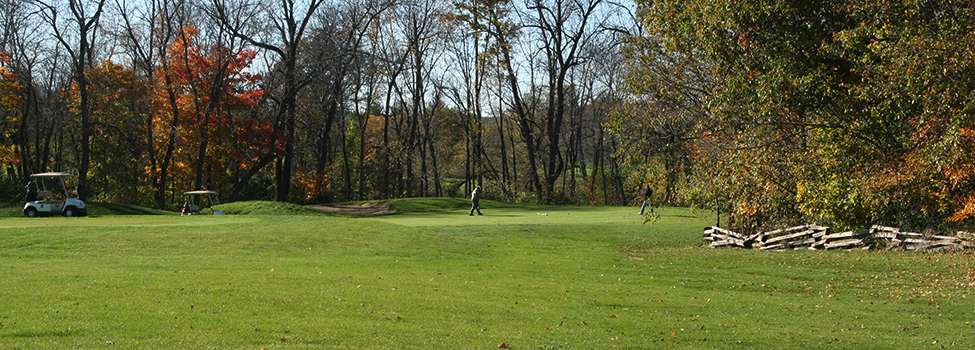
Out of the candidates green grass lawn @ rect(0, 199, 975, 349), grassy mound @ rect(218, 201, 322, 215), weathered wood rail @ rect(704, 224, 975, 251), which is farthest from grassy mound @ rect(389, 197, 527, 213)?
weathered wood rail @ rect(704, 224, 975, 251)

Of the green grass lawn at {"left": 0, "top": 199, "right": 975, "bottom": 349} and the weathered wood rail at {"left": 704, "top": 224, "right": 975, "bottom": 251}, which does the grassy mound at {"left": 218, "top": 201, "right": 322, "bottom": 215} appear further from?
the weathered wood rail at {"left": 704, "top": 224, "right": 975, "bottom": 251}

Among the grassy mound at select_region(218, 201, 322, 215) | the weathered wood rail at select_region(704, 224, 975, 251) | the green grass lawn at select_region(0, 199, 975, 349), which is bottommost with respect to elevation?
the green grass lawn at select_region(0, 199, 975, 349)

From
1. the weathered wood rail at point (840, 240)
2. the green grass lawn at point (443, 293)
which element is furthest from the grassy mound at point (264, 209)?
the weathered wood rail at point (840, 240)

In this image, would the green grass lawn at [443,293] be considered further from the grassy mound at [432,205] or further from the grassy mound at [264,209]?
the grassy mound at [432,205]

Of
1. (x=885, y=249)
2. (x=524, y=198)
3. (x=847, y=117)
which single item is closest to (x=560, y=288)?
(x=847, y=117)

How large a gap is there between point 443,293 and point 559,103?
34.3m

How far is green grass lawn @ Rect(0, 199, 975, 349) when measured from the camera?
7.61m

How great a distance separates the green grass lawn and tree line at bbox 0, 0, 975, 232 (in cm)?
254

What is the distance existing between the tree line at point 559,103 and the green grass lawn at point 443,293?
8.32ft

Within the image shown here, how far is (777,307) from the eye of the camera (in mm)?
10383

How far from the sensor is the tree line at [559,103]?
13.4 metres

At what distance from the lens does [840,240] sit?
17.6 meters

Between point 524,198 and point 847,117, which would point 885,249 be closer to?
point 847,117

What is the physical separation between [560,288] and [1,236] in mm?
13480
